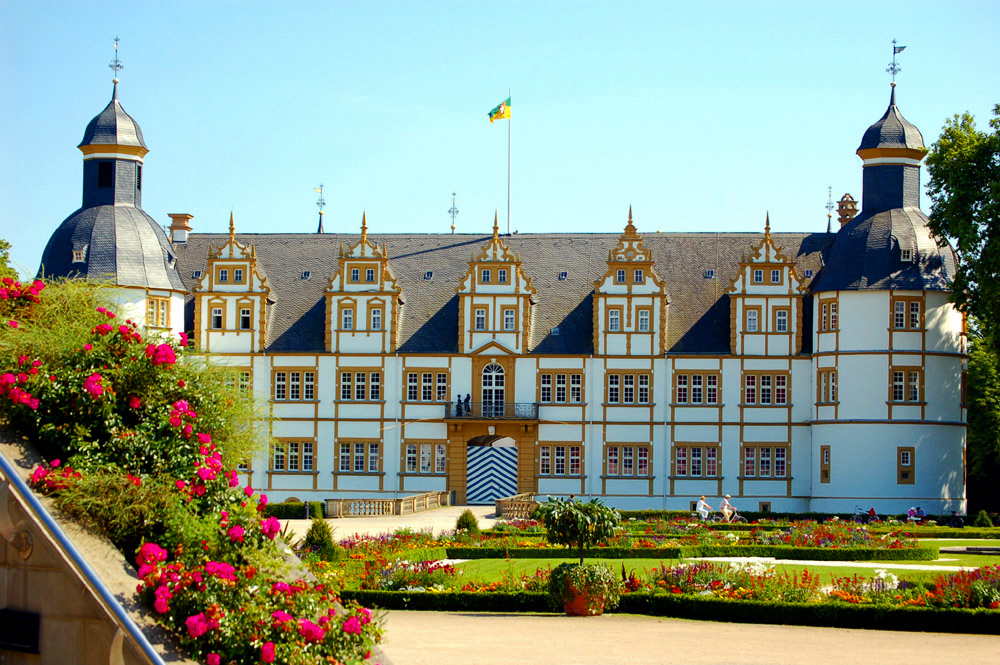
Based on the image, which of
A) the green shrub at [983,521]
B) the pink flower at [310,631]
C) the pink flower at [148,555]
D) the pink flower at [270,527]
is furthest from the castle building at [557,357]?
the pink flower at [310,631]

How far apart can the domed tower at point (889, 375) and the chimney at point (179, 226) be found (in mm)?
26921

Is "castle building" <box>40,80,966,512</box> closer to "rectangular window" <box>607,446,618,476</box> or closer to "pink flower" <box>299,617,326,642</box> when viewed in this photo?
"rectangular window" <box>607,446,618,476</box>

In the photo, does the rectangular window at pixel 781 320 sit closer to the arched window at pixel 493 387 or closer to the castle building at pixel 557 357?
the castle building at pixel 557 357

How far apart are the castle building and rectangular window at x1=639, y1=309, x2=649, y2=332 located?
9cm

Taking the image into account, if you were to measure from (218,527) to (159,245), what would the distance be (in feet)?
138

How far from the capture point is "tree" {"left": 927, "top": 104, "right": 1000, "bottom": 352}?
4269 cm

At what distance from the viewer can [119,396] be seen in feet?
41.4

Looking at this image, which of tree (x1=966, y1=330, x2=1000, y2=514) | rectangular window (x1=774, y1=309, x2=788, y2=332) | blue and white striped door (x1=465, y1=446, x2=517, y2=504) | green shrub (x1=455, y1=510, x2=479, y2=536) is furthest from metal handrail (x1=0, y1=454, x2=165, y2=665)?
tree (x1=966, y1=330, x2=1000, y2=514)

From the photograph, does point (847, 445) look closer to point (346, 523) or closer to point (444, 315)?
point (444, 315)

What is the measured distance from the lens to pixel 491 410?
5053 cm

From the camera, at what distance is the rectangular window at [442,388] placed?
5100 centimetres

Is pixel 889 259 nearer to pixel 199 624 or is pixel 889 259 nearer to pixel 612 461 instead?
pixel 612 461

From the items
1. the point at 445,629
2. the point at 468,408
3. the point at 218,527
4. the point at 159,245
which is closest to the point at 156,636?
the point at 218,527

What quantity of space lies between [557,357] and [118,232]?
17.8 metres
